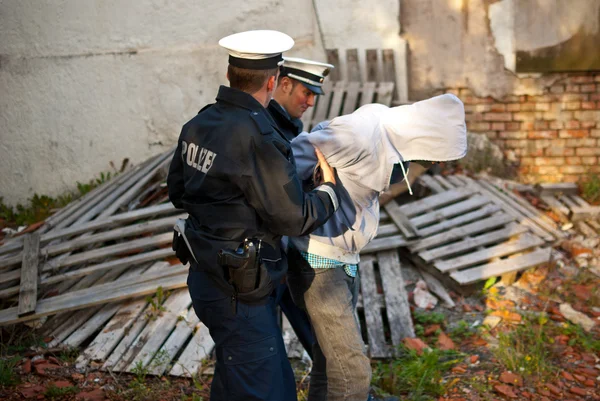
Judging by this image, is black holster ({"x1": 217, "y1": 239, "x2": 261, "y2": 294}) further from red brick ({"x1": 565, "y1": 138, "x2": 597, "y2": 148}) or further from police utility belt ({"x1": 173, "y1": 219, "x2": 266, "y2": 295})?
red brick ({"x1": 565, "y1": 138, "x2": 597, "y2": 148})

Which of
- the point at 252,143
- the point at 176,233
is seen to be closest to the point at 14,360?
the point at 176,233

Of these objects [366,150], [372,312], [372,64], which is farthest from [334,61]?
[366,150]

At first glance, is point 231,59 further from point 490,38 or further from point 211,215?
point 490,38

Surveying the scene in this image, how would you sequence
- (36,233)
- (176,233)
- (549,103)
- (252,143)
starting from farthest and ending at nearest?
(549,103) → (36,233) → (176,233) → (252,143)

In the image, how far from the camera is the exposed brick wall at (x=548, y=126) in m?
6.39

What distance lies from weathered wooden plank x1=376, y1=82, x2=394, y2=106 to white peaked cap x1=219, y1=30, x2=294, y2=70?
11.8 feet

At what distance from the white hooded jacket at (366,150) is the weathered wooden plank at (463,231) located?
226 centimetres

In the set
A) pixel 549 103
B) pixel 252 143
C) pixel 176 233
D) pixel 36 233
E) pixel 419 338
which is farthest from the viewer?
pixel 549 103

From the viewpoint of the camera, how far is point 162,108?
6.47 m

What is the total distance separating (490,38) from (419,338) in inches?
130

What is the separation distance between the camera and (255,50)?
8.41 ft

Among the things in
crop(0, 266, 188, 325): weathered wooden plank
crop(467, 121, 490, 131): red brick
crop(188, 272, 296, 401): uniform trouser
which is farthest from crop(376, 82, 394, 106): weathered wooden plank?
crop(188, 272, 296, 401): uniform trouser

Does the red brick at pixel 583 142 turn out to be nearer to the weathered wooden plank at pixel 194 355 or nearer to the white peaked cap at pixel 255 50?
the weathered wooden plank at pixel 194 355

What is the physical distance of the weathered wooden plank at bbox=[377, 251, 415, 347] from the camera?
4.39m
